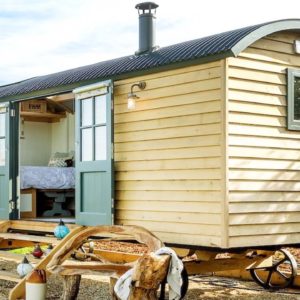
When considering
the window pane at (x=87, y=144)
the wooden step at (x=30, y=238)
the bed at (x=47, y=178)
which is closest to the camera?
the window pane at (x=87, y=144)

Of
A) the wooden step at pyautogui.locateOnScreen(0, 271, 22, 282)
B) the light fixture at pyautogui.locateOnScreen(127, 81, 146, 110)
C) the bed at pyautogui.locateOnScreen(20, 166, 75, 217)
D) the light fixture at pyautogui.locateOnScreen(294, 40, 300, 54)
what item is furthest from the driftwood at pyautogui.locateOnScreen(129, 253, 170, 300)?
the bed at pyautogui.locateOnScreen(20, 166, 75, 217)

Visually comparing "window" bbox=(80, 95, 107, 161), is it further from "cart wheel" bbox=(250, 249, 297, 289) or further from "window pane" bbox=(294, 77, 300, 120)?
"cart wheel" bbox=(250, 249, 297, 289)

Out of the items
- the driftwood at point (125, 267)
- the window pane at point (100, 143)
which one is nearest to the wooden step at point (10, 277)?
the driftwood at point (125, 267)

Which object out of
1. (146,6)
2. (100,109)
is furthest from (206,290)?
(146,6)

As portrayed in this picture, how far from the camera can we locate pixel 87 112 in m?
8.47

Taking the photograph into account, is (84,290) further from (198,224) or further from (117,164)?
(198,224)

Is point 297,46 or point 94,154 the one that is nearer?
point 297,46

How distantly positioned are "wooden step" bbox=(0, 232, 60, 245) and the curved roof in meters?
2.02

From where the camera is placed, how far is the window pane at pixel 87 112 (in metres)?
8.41

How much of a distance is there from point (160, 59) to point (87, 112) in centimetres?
141

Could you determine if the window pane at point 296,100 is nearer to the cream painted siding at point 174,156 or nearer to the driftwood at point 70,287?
the cream painted siding at point 174,156

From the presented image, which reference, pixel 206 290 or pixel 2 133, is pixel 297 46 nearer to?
pixel 206 290

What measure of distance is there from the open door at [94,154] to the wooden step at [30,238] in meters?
0.44

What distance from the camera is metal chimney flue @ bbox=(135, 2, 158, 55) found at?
887cm
